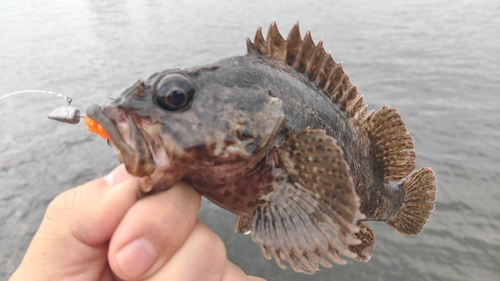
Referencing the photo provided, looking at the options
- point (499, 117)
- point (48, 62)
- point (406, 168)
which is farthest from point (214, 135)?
point (48, 62)

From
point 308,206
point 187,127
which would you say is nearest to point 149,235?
point 187,127

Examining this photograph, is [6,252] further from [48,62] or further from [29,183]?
[48,62]

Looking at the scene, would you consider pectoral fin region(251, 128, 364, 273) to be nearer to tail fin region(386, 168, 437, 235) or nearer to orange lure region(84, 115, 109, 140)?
orange lure region(84, 115, 109, 140)

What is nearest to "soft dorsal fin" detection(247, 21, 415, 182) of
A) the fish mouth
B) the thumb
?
the fish mouth

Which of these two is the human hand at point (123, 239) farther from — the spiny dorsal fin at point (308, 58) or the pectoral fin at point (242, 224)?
the spiny dorsal fin at point (308, 58)

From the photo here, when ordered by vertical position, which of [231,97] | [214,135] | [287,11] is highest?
[231,97]

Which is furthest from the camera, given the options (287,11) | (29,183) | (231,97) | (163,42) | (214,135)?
(287,11)

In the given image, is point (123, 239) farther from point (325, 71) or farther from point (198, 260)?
point (325, 71)
